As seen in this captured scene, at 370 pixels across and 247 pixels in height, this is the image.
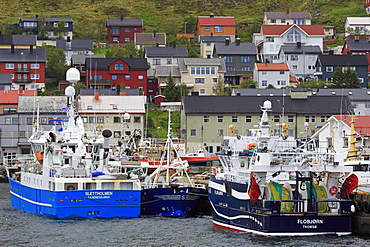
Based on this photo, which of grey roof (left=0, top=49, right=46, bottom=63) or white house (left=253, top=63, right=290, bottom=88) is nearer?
Answer: grey roof (left=0, top=49, right=46, bottom=63)

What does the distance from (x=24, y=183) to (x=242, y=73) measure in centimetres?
7514

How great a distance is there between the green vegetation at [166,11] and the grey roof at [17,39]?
803 inches

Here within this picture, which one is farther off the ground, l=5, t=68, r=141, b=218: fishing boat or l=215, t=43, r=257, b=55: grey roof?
l=215, t=43, r=257, b=55: grey roof

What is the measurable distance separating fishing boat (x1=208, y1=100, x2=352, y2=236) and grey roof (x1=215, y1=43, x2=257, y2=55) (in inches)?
3268

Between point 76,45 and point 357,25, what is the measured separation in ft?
167

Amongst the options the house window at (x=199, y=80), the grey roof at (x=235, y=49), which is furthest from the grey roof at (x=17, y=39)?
the house window at (x=199, y=80)

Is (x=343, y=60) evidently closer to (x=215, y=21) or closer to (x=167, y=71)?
(x=167, y=71)

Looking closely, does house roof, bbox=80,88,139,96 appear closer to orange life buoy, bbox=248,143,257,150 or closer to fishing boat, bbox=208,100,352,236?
orange life buoy, bbox=248,143,257,150

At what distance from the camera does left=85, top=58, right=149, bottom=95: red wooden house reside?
125562 millimetres

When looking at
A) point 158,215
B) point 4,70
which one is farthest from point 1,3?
point 158,215

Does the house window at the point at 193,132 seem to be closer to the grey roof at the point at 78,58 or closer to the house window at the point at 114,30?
the grey roof at the point at 78,58

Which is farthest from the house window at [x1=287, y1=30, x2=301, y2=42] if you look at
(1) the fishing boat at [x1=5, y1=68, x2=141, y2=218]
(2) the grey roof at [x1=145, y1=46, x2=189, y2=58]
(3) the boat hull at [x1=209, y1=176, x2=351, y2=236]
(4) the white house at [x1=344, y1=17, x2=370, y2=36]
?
(3) the boat hull at [x1=209, y1=176, x2=351, y2=236]

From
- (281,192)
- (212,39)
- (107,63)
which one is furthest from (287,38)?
(281,192)

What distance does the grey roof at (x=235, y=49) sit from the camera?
13712cm
